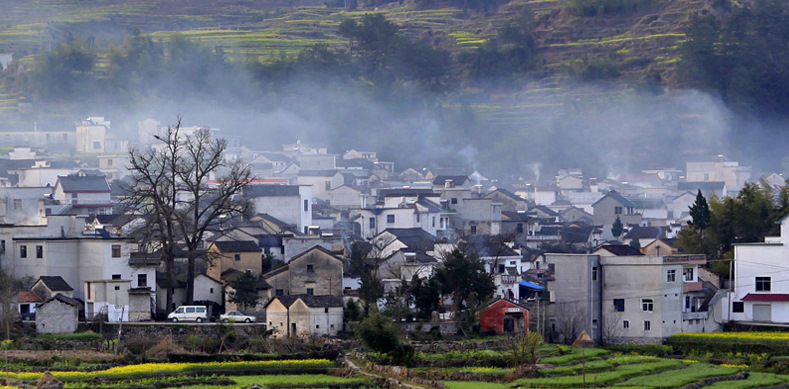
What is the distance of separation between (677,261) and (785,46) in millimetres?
75644

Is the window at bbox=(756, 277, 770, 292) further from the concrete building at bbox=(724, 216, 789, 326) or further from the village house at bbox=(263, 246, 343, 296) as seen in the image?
the village house at bbox=(263, 246, 343, 296)

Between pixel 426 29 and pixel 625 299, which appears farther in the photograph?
pixel 426 29

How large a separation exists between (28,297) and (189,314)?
4378mm

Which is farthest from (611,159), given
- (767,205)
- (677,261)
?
(677,261)

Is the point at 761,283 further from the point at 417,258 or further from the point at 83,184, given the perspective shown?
the point at 83,184

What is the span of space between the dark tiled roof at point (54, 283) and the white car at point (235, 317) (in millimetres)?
4325

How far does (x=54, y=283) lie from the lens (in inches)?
1534

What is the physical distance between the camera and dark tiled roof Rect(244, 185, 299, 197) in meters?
58.7

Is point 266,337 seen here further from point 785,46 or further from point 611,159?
point 785,46

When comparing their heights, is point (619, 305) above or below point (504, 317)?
above

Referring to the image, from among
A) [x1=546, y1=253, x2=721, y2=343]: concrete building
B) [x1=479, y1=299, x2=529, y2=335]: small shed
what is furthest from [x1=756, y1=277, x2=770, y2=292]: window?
[x1=479, y1=299, x2=529, y2=335]: small shed

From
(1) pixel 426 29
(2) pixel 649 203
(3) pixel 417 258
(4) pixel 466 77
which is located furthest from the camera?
(1) pixel 426 29

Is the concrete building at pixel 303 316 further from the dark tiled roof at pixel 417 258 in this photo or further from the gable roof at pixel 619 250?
the gable roof at pixel 619 250

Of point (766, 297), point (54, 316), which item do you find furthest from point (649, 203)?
point (54, 316)
